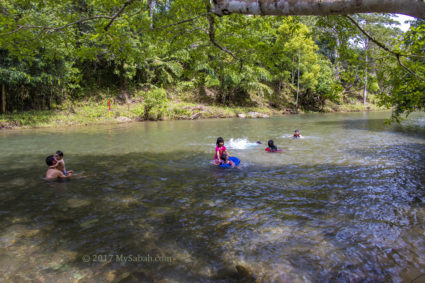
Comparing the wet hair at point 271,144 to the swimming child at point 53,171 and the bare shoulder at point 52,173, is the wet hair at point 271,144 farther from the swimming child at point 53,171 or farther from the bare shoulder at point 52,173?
the bare shoulder at point 52,173

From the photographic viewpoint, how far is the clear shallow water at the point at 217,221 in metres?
4.07

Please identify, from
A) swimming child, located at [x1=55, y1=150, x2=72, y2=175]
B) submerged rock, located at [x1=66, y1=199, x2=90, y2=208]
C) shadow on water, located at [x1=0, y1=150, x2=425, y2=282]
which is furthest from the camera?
swimming child, located at [x1=55, y1=150, x2=72, y2=175]

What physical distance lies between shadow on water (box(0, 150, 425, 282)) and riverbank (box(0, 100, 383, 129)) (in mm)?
19247

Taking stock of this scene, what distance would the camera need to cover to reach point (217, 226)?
17.8 feet

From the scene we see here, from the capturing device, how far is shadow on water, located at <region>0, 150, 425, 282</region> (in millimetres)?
4051

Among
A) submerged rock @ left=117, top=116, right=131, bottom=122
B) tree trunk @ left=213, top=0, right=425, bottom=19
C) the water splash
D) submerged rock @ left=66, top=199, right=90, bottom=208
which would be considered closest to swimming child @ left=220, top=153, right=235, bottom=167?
the water splash

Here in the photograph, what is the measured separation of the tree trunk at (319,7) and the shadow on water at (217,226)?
3597mm

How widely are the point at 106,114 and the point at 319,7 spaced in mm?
29700

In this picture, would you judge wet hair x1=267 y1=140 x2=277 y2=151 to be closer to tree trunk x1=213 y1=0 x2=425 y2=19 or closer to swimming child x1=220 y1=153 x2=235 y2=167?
swimming child x1=220 y1=153 x2=235 y2=167

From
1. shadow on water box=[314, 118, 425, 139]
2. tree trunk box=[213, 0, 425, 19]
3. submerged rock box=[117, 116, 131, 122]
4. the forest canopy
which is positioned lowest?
shadow on water box=[314, 118, 425, 139]

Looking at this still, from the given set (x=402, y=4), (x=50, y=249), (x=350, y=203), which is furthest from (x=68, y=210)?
(x=402, y=4)

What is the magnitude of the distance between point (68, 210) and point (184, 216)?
2.84 meters

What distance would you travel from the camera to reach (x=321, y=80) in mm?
44938

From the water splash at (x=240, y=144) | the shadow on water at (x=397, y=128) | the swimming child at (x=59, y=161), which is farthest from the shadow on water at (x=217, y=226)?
the shadow on water at (x=397, y=128)
